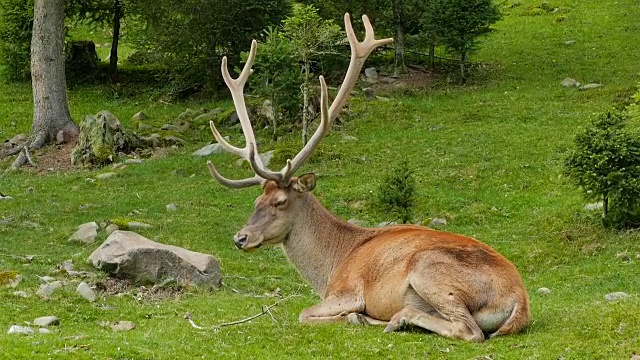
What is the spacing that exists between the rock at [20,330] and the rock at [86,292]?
210cm

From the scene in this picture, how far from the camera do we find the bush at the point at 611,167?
47.8 ft

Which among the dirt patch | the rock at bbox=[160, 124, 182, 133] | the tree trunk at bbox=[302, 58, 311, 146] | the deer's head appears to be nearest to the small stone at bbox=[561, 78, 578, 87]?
the tree trunk at bbox=[302, 58, 311, 146]

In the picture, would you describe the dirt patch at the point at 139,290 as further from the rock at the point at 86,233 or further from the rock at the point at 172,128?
the rock at the point at 172,128

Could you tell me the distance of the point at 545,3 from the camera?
37.9m

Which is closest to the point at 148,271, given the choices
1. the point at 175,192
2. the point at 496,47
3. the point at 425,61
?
the point at 175,192

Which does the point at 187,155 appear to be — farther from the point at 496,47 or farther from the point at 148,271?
Answer: the point at 496,47

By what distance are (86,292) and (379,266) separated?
386 centimetres

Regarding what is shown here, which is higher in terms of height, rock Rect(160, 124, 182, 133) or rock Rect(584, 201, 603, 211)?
rock Rect(584, 201, 603, 211)

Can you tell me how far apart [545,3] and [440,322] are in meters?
31.4

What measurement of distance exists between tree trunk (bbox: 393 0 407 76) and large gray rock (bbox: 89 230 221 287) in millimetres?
17341

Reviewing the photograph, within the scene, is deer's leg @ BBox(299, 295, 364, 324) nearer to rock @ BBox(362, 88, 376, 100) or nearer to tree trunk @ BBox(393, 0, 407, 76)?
rock @ BBox(362, 88, 376, 100)

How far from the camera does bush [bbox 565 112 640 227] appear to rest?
1457cm

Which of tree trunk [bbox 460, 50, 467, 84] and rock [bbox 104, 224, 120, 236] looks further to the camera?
tree trunk [bbox 460, 50, 467, 84]

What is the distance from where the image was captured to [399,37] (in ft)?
94.6
